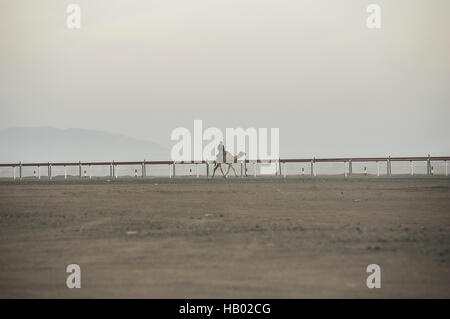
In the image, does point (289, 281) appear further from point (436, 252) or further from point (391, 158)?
point (391, 158)

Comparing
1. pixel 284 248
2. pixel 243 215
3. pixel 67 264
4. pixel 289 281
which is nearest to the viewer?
pixel 289 281

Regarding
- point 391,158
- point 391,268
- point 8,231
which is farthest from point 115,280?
point 391,158

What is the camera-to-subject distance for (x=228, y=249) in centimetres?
1102

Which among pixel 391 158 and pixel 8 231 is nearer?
pixel 8 231

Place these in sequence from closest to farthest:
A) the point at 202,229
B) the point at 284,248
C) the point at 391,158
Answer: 1. the point at 284,248
2. the point at 202,229
3. the point at 391,158

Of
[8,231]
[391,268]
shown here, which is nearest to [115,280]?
[391,268]

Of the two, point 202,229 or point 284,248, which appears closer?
point 284,248

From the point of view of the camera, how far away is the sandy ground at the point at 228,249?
8180 mm

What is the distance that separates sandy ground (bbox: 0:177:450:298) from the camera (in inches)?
322
